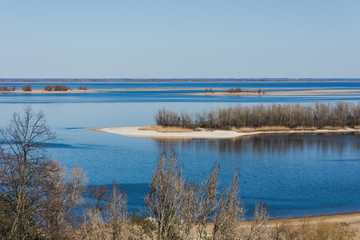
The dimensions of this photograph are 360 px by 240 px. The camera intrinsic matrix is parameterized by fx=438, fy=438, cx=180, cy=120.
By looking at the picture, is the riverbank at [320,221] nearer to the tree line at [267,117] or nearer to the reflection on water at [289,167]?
the reflection on water at [289,167]

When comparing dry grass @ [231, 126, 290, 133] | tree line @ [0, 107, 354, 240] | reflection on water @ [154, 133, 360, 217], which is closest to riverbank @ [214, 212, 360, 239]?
reflection on water @ [154, 133, 360, 217]

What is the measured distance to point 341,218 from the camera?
90.9ft

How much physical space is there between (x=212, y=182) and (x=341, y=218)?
497 inches

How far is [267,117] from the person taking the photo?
7238cm

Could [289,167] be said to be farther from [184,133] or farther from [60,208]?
[60,208]

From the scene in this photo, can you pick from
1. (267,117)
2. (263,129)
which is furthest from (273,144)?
(267,117)

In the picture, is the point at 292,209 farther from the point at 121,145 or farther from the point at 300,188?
the point at 121,145

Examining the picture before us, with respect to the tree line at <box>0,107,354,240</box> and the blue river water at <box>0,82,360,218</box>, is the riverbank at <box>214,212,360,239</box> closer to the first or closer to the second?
the blue river water at <box>0,82,360,218</box>

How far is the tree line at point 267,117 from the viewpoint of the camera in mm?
70500

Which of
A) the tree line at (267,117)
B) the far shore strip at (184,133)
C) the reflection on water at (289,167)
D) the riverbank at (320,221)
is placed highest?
the tree line at (267,117)

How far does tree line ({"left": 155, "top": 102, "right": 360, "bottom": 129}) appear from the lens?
2776 inches

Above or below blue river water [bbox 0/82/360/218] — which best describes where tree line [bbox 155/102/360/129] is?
above

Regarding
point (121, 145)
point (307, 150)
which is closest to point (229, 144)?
point (307, 150)

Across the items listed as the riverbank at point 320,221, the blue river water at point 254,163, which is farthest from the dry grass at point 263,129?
the riverbank at point 320,221
